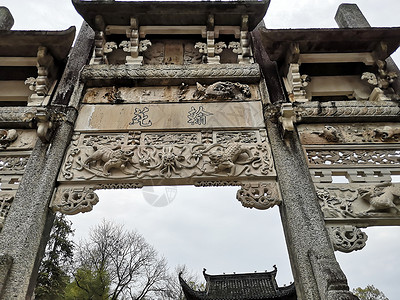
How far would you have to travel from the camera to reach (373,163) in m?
4.55

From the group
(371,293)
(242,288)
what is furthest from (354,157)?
(371,293)

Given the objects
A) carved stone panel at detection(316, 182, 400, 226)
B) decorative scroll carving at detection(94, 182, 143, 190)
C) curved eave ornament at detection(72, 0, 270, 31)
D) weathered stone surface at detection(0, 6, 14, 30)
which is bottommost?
carved stone panel at detection(316, 182, 400, 226)

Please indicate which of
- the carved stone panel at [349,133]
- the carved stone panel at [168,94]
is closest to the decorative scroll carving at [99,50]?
the carved stone panel at [168,94]

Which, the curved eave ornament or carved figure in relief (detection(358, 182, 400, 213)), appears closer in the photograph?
carved figure in relief (detection(358, 182, 400, 213))

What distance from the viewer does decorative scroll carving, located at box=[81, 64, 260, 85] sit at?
5566mm

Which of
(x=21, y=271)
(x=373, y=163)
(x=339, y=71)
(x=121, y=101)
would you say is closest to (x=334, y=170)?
(x=373, y=163)

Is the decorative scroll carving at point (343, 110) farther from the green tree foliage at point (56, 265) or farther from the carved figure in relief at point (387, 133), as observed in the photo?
the green tree foliage at point (56, 265)

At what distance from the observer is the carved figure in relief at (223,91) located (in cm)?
537

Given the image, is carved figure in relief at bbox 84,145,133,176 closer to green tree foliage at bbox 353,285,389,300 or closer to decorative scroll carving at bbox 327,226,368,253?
decorative scroll carving at bbox 327,226,368,253

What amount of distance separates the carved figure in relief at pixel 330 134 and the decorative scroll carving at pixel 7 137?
5185mm

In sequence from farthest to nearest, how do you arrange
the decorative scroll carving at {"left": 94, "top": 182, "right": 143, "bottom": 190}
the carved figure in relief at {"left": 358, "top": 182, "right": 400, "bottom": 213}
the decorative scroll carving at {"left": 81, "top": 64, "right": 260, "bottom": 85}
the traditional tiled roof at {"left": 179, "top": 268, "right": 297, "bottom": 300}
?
the traditional tiled roof at {"left": 179, "top": 268, "right": 297, "bottom": 300} → the decorative scroll carving at {"left": 81, "top": 64, "right": 260, "bottom": 85} → the decorative scroll carving at {"left": 94, "top": 182, "right": 143, "bottom": 190} → the carved figure in relief at {"left": 358, "top": 182, "right": 400, "bottom": 213}

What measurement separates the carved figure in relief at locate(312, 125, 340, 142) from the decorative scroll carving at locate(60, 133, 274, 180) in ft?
3.38

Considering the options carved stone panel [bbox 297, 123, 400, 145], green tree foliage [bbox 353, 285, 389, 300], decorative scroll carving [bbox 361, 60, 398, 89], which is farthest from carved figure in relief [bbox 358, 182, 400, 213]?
green tree foliage [bbox 353, 285, 389, 300]

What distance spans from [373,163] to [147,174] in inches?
140
